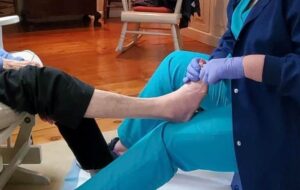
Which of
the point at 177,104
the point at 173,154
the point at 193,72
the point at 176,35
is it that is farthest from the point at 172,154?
the point at 176,35

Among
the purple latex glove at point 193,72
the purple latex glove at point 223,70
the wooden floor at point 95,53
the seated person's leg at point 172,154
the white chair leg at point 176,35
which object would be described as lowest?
the wooden floor at point 95,53

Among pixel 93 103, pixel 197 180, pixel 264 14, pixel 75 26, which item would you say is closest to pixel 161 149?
pixel 93 103

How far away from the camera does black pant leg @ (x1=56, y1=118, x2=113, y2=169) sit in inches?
46.6

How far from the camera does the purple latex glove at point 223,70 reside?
94 centimetres

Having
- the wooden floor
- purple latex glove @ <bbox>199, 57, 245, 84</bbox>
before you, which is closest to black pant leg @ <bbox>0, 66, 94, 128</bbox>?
purple latex glove @ <bbox>199, 57, 245, 84</bbox>

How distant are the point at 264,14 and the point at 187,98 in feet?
0.88

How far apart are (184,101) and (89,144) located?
308mm

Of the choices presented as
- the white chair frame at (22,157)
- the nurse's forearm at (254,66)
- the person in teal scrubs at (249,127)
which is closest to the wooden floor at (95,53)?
the white chair frame at (22,157)

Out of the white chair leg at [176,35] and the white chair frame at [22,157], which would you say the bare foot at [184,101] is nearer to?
the white chair frame at [22,157]

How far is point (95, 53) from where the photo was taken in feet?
10.7

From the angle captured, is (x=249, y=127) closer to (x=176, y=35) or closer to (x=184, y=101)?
(x=184, y=101)

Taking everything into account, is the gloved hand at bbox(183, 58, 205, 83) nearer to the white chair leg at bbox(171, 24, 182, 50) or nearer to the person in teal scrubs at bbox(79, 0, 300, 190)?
the person in teal scrubs at bbox(79, 0, 300, 190)

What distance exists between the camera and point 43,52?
10.7ft

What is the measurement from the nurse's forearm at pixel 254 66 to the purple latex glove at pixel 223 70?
1 cm
